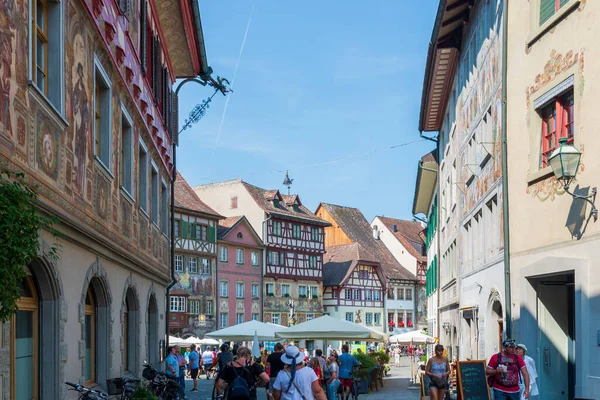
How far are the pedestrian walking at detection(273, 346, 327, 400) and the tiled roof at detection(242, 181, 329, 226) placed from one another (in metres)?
59.4

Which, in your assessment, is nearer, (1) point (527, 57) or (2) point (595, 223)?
(2) point (595, 223)

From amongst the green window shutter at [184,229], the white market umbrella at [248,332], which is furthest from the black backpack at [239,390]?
the green window shutter at [184,229]

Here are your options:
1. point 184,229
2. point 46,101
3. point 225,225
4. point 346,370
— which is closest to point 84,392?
point 46,101

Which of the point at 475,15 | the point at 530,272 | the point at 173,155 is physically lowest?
the point at 530,272

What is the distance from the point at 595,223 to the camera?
41.7 feet

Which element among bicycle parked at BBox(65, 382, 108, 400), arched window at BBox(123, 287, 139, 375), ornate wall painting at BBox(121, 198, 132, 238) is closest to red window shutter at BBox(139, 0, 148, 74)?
Answer: ornate wall painting at BBox(121, 198, 132, 238)

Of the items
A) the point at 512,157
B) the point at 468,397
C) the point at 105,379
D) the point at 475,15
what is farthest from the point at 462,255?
the point at 105,379

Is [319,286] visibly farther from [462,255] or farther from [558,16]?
[558,16]

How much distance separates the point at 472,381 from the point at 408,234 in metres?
82.6

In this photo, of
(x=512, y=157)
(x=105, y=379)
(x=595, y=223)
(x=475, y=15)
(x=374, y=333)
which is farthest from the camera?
(x=374, y=333)

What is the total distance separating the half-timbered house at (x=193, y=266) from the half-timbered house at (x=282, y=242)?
737 cm

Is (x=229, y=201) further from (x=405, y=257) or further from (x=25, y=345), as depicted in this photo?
(x=25, y=345)

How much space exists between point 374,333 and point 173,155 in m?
7.22

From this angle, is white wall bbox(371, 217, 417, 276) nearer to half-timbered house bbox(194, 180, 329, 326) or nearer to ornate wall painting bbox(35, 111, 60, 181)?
half-timbered house bbox(194, 180, 329, 326)
